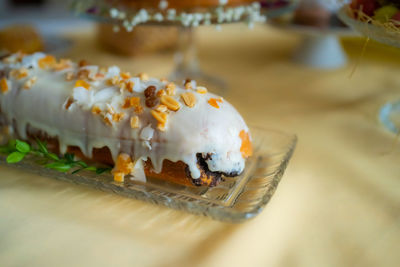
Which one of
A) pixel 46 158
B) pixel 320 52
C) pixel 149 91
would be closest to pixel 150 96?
pixel 149 91

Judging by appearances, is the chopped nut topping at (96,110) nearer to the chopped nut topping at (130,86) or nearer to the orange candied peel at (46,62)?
the chopped nut topping at (130,86)

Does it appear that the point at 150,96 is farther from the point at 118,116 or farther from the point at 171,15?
the point at 171,15

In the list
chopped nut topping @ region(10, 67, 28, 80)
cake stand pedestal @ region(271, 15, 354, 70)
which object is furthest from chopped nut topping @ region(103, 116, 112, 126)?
cake stand pedestal @ region(271, 15, 354, 70)

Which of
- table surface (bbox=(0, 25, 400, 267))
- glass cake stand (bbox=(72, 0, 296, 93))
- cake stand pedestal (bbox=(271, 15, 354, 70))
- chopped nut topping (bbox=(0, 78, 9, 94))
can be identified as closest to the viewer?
table surface (bbox=(0, 25, 400, 267))

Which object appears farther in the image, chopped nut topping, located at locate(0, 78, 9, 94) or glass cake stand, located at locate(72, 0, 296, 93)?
glass cake stand, located at locate(72, 0, 296, 93)

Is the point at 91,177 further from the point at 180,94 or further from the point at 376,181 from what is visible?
the point at 376,181

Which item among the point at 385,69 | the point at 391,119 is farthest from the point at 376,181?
the point at 385,69

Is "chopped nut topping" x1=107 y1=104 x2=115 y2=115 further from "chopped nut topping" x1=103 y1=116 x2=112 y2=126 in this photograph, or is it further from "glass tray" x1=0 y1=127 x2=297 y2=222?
"glass tray" x1=0 y1=127 x2=297 y2=222
